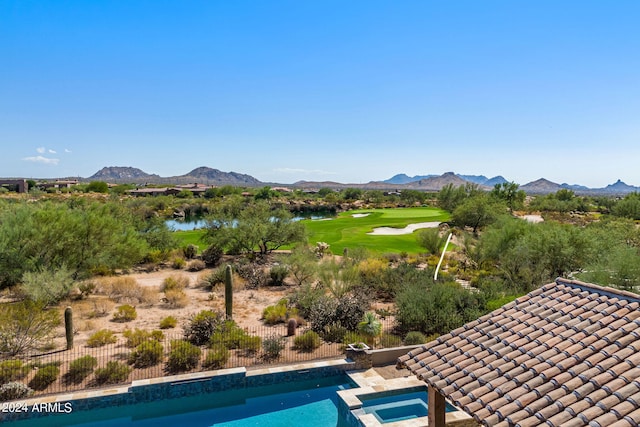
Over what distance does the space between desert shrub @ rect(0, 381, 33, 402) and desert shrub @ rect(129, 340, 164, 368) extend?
266 cm

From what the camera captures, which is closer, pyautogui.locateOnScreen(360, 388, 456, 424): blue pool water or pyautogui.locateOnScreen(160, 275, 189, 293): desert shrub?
pyautogui.locateOnScreen(360, 388, 456, 424): blue pool water

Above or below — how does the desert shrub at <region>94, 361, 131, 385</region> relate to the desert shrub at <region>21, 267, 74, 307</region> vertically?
below

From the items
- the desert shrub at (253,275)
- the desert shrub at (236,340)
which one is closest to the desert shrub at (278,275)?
the desert shrub at (253,275)

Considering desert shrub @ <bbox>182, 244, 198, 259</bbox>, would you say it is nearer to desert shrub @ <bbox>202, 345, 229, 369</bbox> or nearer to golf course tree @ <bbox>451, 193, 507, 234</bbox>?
desert shrub @ <bbox>202, 345, 229, 369</bbox>

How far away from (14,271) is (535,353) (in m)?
21.3

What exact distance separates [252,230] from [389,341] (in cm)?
1686

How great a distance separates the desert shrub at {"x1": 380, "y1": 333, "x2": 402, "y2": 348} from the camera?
14038mm

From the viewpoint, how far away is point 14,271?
18.7 m

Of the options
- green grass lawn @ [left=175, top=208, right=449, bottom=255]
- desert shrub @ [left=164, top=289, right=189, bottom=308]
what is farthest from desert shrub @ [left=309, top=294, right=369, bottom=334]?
green grass lawn @ [left=175, top=208, right=449, bottom=255]

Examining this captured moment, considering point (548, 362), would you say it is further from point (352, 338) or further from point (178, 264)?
point (178, 264)

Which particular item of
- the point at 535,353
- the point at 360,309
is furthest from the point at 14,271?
the point at 535,353

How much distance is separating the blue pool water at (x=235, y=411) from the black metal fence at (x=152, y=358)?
3.18ft

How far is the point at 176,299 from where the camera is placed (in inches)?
742

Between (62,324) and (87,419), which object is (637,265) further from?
(62,324)
